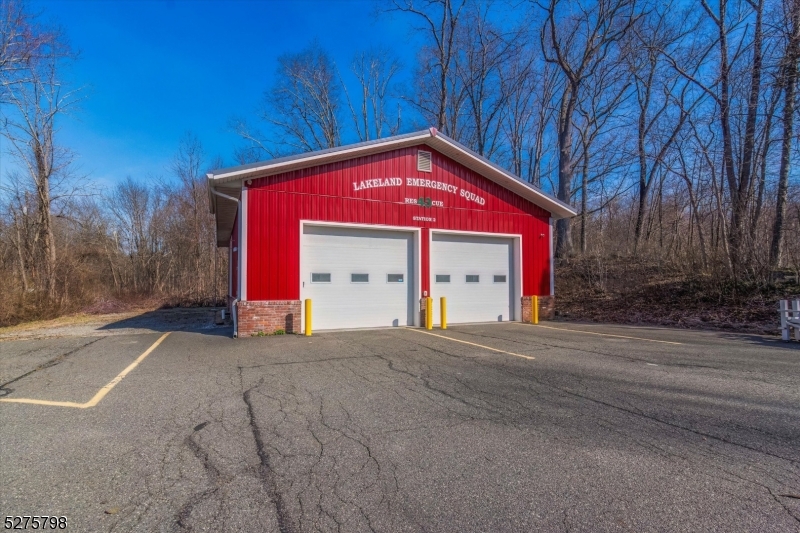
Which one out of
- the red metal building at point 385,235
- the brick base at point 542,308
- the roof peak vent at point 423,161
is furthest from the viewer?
the brick base at point 542,308

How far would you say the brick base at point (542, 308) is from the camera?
47.0 ft

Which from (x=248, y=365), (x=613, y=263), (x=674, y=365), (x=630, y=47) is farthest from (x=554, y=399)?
(x=630, y=47)

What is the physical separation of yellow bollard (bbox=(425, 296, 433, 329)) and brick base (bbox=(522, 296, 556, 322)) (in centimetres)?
389

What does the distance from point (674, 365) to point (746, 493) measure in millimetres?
4644

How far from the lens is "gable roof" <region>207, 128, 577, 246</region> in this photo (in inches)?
417

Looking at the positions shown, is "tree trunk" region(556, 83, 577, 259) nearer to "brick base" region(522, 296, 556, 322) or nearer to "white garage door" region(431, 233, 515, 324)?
"brick base" region(522, 296, 556, 322)

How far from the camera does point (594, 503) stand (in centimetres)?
266

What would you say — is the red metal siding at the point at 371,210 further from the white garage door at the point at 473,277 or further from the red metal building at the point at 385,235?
the white garage door at the point at 473,277

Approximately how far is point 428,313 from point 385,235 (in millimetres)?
2691

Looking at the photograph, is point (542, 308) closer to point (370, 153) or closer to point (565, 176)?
point (370, 153)

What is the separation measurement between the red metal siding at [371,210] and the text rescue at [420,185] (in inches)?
3.8

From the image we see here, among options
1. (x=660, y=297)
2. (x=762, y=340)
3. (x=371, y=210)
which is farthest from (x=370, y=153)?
(x=660, y=297)

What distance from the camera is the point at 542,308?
48.6 ft

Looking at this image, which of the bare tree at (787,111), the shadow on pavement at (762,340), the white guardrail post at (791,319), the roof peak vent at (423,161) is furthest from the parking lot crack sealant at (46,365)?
the bare tree at (787,111)
